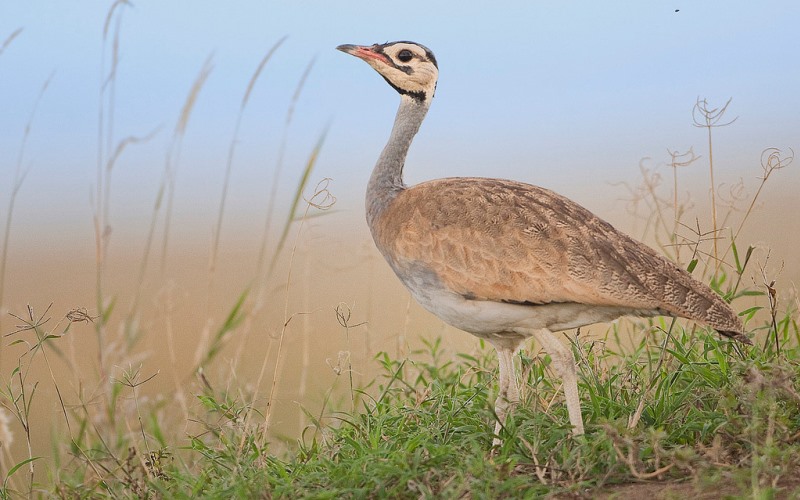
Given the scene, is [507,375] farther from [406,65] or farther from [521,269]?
[406,65]

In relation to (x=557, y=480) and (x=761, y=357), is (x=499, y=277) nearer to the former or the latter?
(x=557, y=480)

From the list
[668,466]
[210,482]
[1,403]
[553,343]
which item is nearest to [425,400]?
[553,343]

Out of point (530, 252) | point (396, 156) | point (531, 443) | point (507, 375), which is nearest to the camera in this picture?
point (531, 443)

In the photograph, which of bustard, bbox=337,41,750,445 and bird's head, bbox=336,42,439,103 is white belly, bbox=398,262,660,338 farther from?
bird's head, bbox=336,42,439,103

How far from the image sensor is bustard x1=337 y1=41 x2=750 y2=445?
385 centimetres

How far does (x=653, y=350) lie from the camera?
4988mm

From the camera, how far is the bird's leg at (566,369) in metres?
3.87

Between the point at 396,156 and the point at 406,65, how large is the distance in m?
0.54

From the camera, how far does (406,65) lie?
5.11m

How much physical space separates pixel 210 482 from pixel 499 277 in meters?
1.63

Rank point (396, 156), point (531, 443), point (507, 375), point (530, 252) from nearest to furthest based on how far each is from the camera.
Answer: point (531, 443), point (530, 252), point (507, 375), point (396, 156)

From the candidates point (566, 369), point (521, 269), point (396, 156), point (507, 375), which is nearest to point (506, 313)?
point (521, 269)

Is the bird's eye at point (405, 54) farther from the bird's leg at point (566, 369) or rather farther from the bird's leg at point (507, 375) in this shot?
the bird's leg at point (566, 369)

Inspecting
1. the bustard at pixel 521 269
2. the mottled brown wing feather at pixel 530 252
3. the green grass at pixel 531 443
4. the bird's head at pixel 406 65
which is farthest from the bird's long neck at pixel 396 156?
the green grass at pixel 531 443
